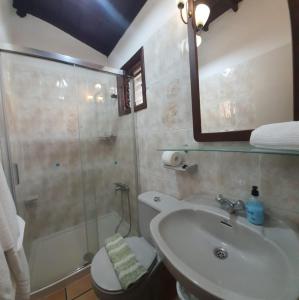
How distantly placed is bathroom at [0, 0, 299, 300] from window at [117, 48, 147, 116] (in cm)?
2

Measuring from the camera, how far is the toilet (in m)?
0.94

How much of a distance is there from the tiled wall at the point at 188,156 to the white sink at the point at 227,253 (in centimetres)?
16

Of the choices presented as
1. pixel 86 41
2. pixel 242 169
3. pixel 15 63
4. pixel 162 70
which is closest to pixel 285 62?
pixel 242 169

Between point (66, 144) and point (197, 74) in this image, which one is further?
point (66, 144)

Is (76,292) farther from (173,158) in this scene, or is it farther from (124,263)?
(173,158)

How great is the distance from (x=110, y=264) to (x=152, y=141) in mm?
1004

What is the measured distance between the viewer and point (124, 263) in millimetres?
1063

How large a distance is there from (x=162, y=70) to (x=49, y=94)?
1422mm

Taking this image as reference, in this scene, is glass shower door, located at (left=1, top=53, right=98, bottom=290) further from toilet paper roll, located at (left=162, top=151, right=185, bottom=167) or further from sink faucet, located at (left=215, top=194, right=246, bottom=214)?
sink faucet, located at (left=215, top=194, right=246, bottom=214)

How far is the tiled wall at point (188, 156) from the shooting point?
761mm

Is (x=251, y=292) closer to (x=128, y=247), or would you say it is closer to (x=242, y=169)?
(x=242, y=169)

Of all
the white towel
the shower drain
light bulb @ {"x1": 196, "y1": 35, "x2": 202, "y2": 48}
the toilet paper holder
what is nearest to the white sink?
the shower drain

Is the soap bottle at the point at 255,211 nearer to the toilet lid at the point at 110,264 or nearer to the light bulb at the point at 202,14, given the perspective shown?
the toilet lid at the point at 110,264

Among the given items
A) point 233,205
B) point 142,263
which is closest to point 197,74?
point 233,205
